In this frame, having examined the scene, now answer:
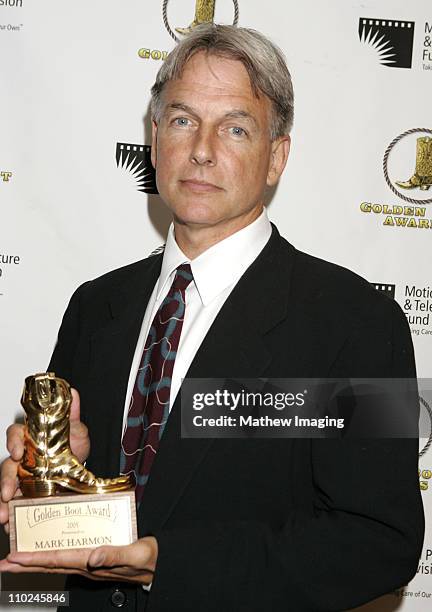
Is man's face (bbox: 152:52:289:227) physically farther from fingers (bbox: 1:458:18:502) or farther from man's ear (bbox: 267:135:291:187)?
fingers (bbox: 1:458:18:502)

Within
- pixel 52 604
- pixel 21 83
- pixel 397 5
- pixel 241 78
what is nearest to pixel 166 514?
pixel 241 78

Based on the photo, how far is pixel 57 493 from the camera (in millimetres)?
1327

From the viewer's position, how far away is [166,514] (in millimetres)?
1386

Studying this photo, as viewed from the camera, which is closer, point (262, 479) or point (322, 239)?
point (262, 479)

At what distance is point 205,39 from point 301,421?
2.17 ft

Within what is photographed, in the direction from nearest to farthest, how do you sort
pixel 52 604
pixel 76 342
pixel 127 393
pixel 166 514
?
pixel 166 514, pixel 127 393, pixel 76 342, pixel 52 604

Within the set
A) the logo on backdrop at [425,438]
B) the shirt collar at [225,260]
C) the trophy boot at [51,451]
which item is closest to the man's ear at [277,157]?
the shirt collar at [225,260]

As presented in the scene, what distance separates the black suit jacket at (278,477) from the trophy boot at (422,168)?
2.34ft

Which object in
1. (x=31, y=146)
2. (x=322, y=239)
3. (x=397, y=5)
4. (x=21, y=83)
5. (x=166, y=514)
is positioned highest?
(x=397, y=5)

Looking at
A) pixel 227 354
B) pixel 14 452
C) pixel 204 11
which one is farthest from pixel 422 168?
pixel 14 452

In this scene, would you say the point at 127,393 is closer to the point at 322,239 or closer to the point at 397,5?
the point at 322,239

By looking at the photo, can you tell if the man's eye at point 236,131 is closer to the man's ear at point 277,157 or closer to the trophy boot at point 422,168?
the man's ear at point 277,157

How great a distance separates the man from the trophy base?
32mm

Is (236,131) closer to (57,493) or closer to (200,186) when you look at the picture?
(200,186)
